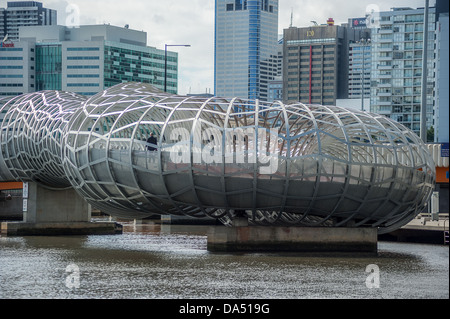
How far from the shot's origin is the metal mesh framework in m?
51.2

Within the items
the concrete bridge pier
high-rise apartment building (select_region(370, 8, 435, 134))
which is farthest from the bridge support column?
high-rise apartment building (select_region(370, 8, 435, 134))

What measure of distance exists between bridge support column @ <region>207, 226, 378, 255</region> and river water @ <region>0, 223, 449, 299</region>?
113cm

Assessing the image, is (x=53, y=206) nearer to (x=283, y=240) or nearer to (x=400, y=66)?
(x=283, y=240)

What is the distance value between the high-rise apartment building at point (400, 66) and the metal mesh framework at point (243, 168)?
414 ft

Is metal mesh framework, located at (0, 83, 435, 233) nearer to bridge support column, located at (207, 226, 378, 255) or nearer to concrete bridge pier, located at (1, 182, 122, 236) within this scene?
bridge support column, located at (207, 226, 378, 255)

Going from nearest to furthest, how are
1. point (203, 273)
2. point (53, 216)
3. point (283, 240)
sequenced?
point (203, 273)
point (283, 240)
point (53, 216)

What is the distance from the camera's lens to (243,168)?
5106cm

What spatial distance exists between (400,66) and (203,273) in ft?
482

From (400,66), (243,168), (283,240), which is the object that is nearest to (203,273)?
(243,168)

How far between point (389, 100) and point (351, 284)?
498 ft

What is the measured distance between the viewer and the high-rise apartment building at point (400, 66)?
182 meters

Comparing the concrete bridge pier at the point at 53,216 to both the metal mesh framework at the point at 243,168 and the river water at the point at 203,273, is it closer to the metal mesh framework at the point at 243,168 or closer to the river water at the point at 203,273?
the river water at the point at 203,273
